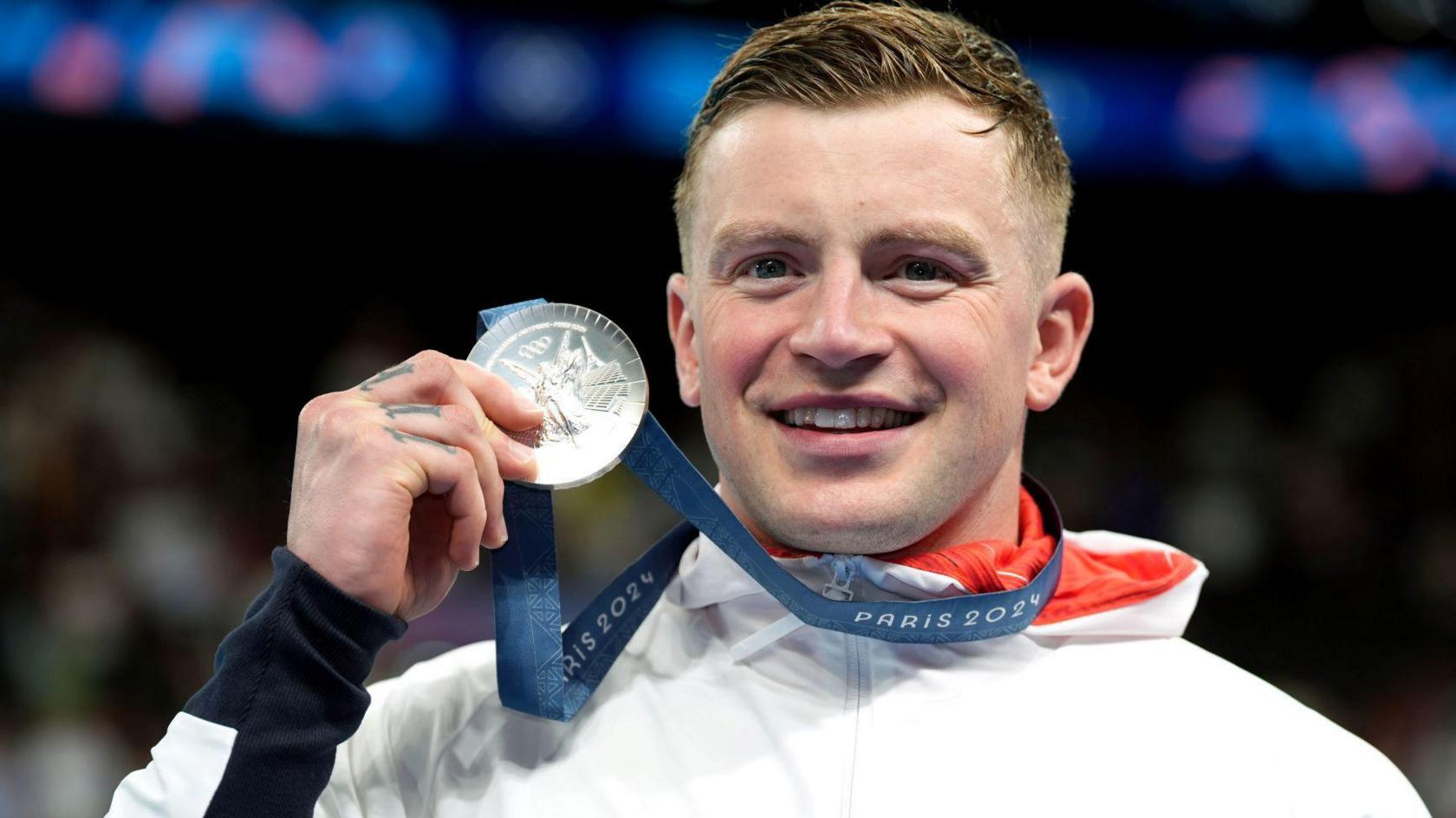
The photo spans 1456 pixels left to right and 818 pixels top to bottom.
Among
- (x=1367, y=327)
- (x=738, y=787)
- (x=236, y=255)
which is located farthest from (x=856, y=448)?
(x=1367, y=327)

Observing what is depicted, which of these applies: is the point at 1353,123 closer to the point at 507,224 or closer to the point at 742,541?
the point at 507,224

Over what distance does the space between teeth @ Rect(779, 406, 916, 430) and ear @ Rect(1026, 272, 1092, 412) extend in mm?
335

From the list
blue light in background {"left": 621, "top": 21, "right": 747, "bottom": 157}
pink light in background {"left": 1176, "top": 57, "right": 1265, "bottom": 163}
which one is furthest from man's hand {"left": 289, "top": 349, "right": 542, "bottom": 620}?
pink light in background {"left": 1176, "top": 57, "right": 1265, "bottom": 163}

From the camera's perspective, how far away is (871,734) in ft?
6.64

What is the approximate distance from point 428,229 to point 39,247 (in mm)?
1904

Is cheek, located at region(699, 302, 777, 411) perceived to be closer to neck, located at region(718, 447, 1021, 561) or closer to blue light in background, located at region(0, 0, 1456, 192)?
neck, located at region(718, 447, 1021, 561)

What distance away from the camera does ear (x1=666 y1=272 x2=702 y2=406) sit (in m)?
2.31

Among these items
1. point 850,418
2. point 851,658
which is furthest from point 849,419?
point 851,658

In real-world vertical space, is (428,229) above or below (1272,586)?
above

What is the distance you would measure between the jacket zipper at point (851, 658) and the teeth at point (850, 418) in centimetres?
21

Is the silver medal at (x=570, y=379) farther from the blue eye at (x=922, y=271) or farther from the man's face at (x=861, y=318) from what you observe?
the blue eye at (x=922, y=271)

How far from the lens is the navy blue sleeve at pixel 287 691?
66.4 inches

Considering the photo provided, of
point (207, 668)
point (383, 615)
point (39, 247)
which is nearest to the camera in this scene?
point (383, 615)

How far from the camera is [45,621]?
6195mm
